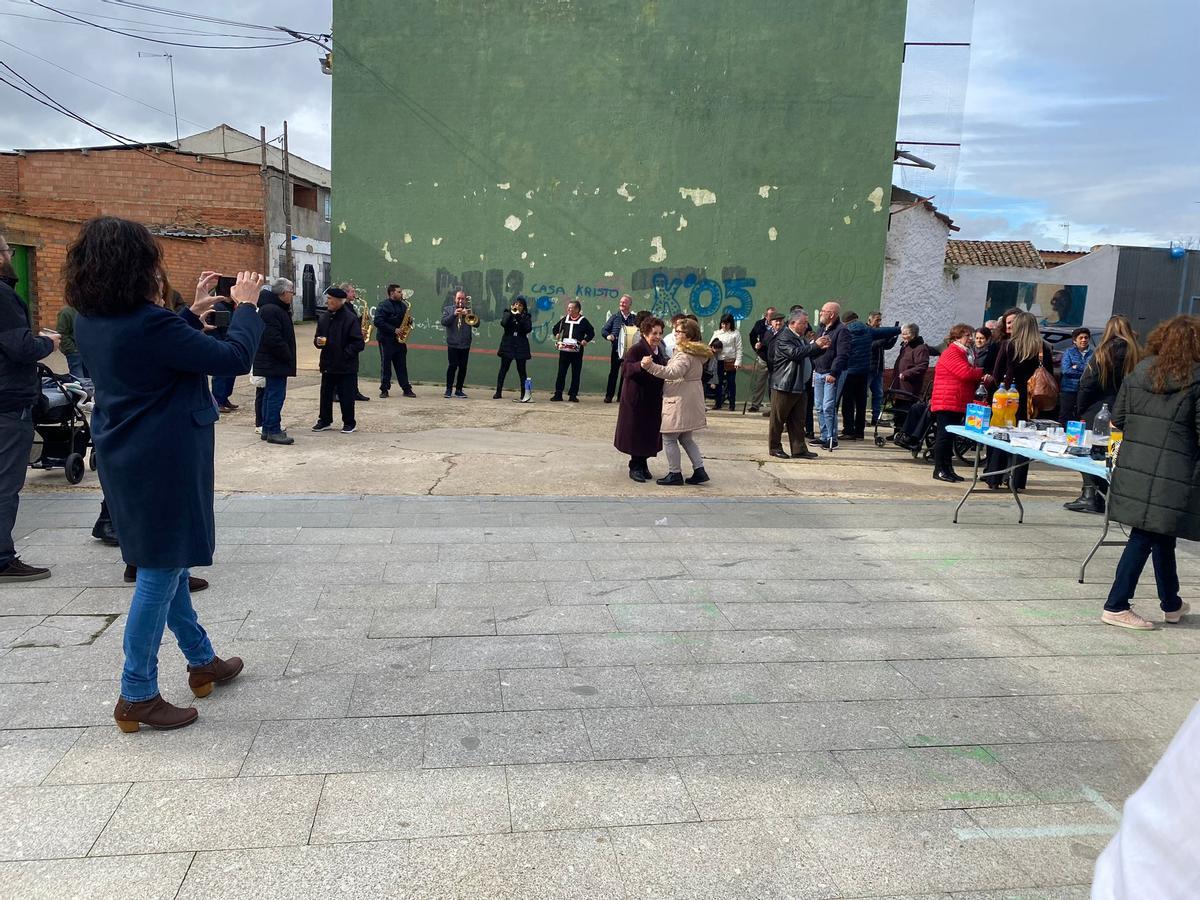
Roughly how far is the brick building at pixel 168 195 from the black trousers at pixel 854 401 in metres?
25.4

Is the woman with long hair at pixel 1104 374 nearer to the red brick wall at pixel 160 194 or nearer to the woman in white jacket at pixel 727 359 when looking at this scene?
the woman in white jacket at pixel 727 359

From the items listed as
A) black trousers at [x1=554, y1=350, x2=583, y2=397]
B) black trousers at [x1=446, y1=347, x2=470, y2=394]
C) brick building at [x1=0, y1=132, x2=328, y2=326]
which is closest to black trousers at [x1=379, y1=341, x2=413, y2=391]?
black trousers at [x1=446, y1=347, x2=470, y2=394]

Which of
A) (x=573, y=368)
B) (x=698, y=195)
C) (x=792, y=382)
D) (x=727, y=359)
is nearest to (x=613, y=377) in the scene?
(x=573, y=368)

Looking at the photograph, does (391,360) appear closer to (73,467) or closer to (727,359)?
(727,359)

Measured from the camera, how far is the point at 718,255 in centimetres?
1614

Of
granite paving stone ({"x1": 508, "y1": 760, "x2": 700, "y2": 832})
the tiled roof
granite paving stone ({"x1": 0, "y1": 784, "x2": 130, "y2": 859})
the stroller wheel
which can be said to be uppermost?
the tiled roof

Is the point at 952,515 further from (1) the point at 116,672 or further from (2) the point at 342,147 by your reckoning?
(2) the point at 342,147

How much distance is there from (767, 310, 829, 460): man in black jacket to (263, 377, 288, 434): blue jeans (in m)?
5.57

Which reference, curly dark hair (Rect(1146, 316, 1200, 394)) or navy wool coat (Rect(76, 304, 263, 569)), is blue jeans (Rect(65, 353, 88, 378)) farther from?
curly dark hair (Rect(1146, 316, 1200, 394))

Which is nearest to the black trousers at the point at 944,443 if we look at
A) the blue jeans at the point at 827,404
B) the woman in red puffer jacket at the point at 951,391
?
the woman in red puffer jacket at the point at 951,391

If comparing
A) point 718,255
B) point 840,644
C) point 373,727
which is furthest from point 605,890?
point 718,255

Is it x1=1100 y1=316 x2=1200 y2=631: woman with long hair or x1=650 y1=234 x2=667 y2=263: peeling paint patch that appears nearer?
x1=1100 y1=316 x2=1200 y2=631: woman with long hair

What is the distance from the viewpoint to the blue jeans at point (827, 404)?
450 inches

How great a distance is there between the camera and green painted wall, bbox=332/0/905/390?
A: 51.5 ft
